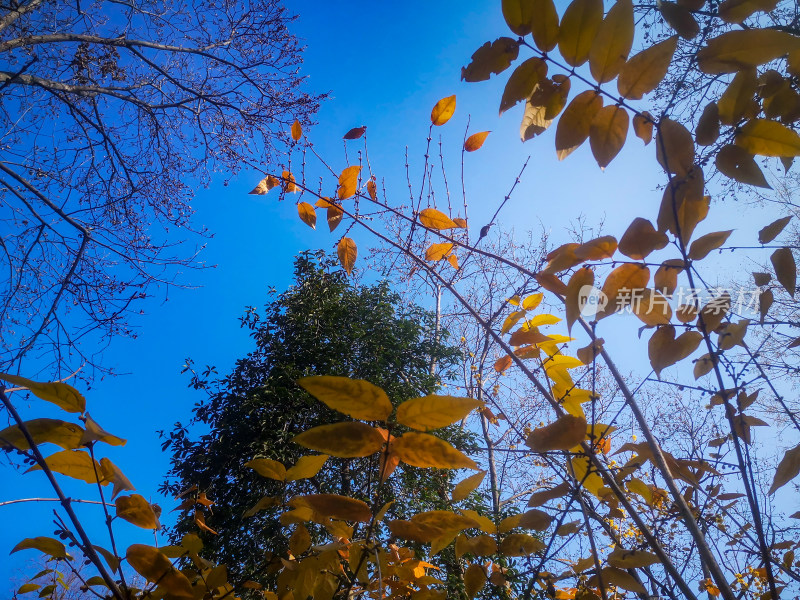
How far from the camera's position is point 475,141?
80cm

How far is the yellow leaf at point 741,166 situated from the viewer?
0.41 metres

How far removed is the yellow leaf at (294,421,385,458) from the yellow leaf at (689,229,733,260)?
14.6 inches

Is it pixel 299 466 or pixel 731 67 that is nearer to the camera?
pixel 731 67

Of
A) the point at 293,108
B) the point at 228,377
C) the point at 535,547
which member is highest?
the point at 293,108

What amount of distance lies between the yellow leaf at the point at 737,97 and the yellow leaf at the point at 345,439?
459mm

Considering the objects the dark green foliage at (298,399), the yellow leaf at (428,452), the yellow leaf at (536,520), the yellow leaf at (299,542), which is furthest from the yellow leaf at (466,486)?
the dark green foliage at (298,399)

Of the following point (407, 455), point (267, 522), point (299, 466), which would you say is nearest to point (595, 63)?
point (407, 455)

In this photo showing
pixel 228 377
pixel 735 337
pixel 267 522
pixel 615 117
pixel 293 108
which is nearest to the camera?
pixel 615 117

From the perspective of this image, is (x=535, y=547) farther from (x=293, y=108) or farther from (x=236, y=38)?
(x=236, y=38)

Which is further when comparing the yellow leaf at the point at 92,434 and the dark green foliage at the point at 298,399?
the dark green foliage at the point at 298,399

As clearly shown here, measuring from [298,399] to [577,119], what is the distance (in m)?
4.01

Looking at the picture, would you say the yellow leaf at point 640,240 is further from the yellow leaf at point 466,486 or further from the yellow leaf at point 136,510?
the yellow leaf at point 136,510

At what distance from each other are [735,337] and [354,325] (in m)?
4.14

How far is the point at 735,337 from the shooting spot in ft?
1.89
